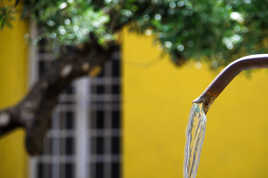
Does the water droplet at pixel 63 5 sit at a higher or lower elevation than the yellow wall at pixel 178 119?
higher

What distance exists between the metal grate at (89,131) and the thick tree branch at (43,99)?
3131mm

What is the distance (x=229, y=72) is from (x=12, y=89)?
574 cm

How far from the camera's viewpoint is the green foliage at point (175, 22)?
3.18 m

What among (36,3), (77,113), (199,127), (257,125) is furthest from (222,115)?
(199,127)

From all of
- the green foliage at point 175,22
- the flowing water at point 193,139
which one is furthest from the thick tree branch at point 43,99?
the flowing water at point 193,139

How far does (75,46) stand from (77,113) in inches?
130

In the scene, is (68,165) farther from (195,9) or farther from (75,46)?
(195,9)

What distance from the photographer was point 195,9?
324 cm

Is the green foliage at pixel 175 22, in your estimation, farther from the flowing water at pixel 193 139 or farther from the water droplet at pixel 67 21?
the flowing water at pixel 193 139

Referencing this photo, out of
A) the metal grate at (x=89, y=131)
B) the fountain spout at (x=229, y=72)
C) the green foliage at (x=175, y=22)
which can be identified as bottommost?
the metal grate at (x=89, y=131)

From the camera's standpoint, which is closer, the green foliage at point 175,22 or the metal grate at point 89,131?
the green foliage at point 175,22

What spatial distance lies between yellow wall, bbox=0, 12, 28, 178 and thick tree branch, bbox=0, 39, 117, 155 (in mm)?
3183

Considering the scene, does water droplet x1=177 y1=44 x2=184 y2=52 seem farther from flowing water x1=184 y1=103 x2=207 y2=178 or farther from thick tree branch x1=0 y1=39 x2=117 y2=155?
flowing water x1=184 y1=103 x2=207 y2=178

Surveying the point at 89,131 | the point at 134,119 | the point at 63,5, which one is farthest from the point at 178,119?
the point at 63,5
